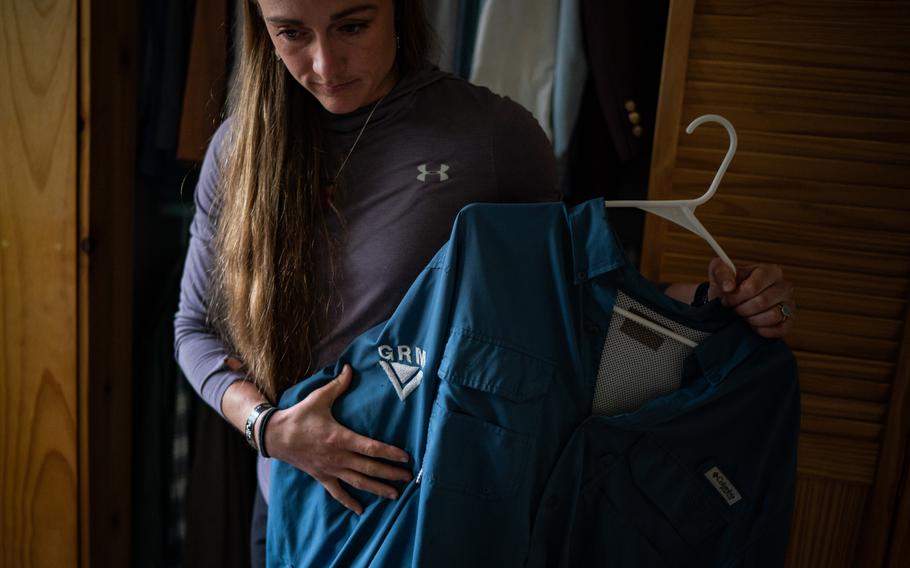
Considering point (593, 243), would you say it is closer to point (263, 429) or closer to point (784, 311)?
point (784, 311)

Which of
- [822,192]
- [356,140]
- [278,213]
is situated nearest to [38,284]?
[278,213]

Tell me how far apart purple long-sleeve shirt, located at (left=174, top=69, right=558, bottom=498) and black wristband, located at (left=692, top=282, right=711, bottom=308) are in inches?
10.0

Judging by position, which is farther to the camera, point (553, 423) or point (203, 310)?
point (203, 310)

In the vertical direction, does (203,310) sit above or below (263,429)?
above

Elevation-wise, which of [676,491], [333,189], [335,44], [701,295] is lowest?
[676,491]

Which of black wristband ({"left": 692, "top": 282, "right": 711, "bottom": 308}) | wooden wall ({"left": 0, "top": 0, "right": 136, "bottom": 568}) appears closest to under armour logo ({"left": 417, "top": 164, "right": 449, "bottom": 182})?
black wristband ({"left": 692, "top": 282, "right": 711, "bottom": 308})

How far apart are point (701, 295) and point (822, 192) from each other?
1.20ft

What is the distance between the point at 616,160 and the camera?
156cm

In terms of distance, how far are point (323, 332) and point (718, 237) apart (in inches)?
27.2

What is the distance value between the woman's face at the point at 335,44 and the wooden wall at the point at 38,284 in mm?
576

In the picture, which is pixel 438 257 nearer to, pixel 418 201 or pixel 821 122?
pixel 418 201

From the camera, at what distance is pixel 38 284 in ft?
4.38

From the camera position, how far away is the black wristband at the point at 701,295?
96 cm

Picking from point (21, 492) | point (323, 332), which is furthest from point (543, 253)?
point (21, 492)
